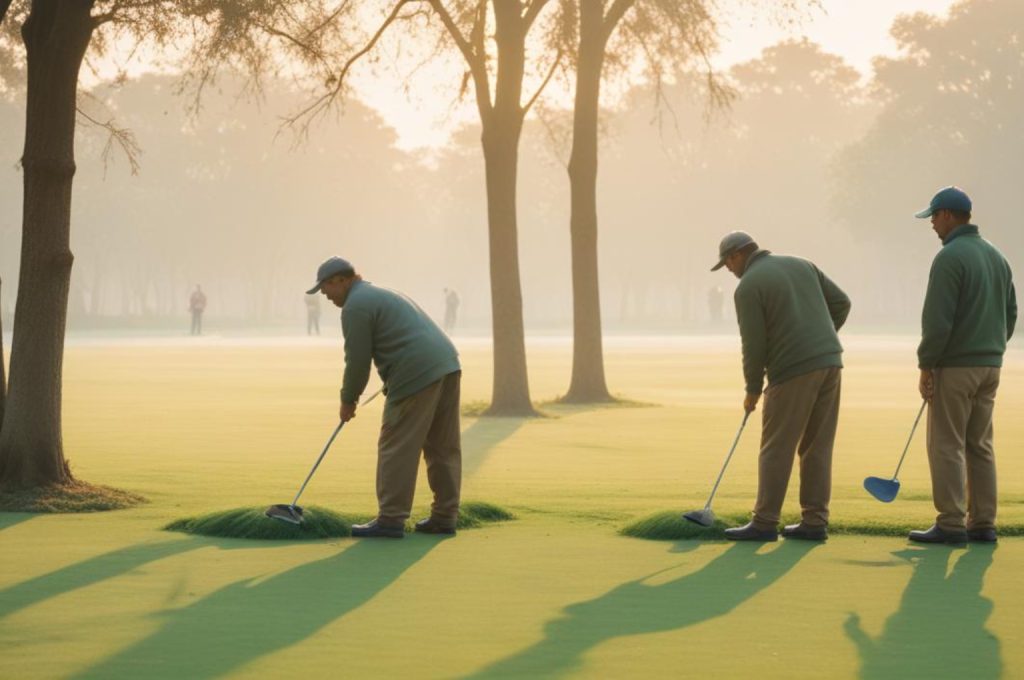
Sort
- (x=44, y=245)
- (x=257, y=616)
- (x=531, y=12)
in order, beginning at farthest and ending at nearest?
1. (x=531, y=12)
2. (x=44, y=245)
3. (x=257, y=616)

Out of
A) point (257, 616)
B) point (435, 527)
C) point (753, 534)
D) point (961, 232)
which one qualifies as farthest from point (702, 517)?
point (257, 616)

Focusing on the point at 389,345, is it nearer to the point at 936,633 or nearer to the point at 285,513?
the point at 285,513

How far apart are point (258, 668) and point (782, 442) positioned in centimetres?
477

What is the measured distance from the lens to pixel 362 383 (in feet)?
37.0

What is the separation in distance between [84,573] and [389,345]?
7.96ft

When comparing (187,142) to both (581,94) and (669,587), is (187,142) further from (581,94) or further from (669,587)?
(669,587)

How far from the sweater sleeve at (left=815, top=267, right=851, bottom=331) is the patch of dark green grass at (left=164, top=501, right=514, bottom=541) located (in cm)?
275

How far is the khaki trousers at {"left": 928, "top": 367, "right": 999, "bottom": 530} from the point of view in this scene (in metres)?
11.0

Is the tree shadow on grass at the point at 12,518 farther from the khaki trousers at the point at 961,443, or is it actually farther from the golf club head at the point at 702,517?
the khaki trousers at the point at 961,443

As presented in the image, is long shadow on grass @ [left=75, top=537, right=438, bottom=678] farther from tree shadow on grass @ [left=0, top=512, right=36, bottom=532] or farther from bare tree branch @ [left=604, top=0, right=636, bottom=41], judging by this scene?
bare tree branch @ [left=604, top=0, right=636, bottom=41]

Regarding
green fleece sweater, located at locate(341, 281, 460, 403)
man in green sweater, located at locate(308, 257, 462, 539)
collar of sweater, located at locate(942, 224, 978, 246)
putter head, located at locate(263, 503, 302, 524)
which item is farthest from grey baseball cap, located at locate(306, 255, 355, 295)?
collar of sweater, located at locate(942, 224, 978, 246)

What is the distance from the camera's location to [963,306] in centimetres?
1106

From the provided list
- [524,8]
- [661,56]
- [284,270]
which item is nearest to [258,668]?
[524,8]

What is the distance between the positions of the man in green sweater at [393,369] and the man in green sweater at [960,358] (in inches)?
114
